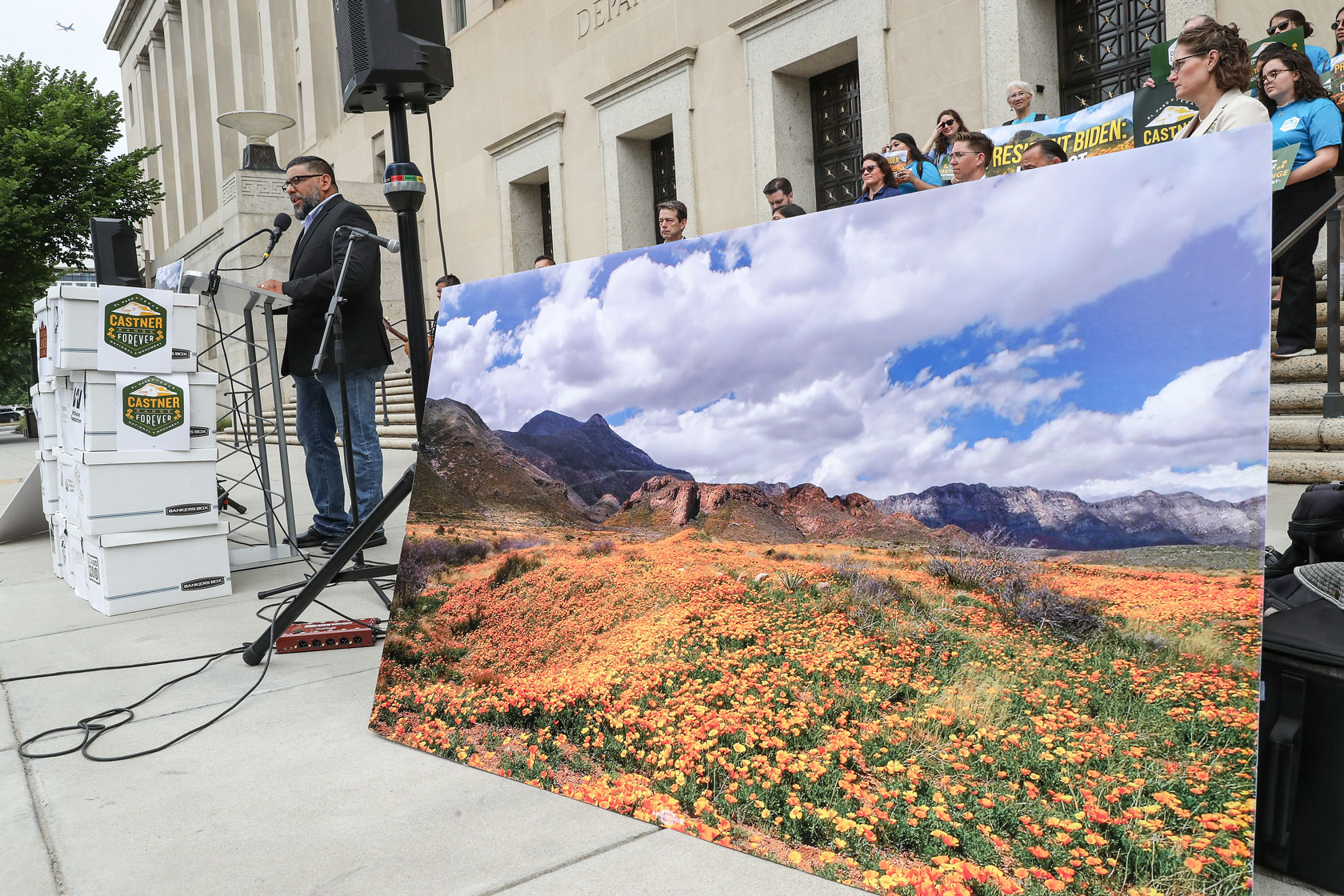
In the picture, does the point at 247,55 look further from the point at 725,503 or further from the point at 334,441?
the point at 725,503

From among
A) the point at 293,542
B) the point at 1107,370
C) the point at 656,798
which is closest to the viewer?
the point at 1107,370

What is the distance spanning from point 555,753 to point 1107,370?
1.51 metres

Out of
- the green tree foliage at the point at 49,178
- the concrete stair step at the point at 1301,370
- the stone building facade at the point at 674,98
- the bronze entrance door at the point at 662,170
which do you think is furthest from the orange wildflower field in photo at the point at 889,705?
the green tree foliage at the point at 49,178

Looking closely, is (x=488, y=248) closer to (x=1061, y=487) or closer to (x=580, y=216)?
(x=580, y=216)

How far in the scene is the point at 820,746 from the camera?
1894 millimetres

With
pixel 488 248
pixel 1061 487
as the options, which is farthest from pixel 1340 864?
pixel 488 248

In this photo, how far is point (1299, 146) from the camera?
16.1 ft

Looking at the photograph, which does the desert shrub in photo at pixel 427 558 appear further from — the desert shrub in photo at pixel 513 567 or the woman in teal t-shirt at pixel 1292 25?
the woman in teal t-shirt at pixel 1292 25

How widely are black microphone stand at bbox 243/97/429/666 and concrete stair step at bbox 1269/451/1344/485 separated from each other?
14.4ft

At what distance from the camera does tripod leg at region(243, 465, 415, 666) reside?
313 centimetres

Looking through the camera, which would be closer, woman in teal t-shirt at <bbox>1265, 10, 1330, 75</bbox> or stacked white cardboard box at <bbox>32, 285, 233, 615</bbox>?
stacked white cardboard box at <bbox>32, 285, 233, 615</bbox>

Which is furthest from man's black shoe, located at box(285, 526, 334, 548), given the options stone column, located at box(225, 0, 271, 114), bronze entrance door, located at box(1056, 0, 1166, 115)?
stone column, located at box(225, 0, 271, 114)

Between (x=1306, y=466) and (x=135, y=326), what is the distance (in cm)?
600

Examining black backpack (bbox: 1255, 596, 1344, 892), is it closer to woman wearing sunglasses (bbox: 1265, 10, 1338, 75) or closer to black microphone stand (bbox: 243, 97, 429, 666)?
black microphone stand (bbox: 243, 97, 429, 666)
